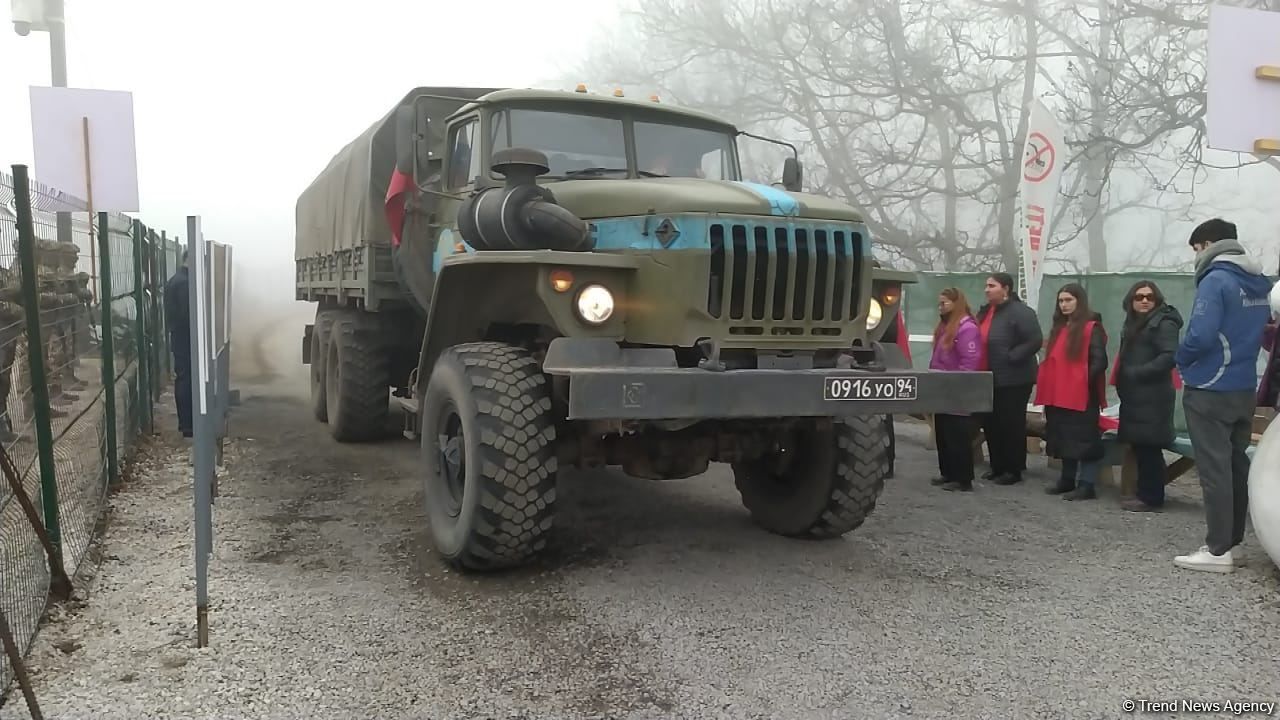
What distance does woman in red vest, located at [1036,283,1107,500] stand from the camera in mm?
6676

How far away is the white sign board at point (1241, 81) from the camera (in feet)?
15.3

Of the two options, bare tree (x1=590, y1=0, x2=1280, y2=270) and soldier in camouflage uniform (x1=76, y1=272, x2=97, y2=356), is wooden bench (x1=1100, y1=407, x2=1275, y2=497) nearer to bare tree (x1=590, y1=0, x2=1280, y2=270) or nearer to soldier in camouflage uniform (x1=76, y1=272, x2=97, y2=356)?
Result: soldier in camouflage uniform (x1=76, y1=272, x2=97, y2=356)

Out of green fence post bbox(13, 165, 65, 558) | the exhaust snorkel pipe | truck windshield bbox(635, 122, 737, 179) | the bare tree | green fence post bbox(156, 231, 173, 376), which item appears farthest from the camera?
the bare tree

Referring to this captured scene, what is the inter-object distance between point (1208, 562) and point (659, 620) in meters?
3.04

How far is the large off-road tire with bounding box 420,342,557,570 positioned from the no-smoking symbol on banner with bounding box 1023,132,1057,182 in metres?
6.34

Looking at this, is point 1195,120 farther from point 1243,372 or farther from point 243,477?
point 243,477

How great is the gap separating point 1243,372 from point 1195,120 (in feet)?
48.2

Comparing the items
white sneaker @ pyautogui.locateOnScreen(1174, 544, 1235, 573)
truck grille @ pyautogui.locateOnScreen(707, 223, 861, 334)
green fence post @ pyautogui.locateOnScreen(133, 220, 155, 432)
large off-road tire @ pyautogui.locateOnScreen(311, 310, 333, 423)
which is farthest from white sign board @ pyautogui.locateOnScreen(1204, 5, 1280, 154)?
green fence post @ pyautogui.locateOnScreen(133, 220, 155, 432)

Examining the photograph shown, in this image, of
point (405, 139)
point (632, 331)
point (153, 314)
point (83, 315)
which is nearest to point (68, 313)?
point (83, 315)

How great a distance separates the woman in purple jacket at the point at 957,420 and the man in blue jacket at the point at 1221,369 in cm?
200

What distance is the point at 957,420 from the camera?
7.03m

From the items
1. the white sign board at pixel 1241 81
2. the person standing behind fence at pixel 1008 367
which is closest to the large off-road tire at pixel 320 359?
the person standing behind fence at pixel 1008 367

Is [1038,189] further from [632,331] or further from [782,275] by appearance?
[632,331]

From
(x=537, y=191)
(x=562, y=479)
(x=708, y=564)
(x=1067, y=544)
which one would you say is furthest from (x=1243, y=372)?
(x=562, y=479)
